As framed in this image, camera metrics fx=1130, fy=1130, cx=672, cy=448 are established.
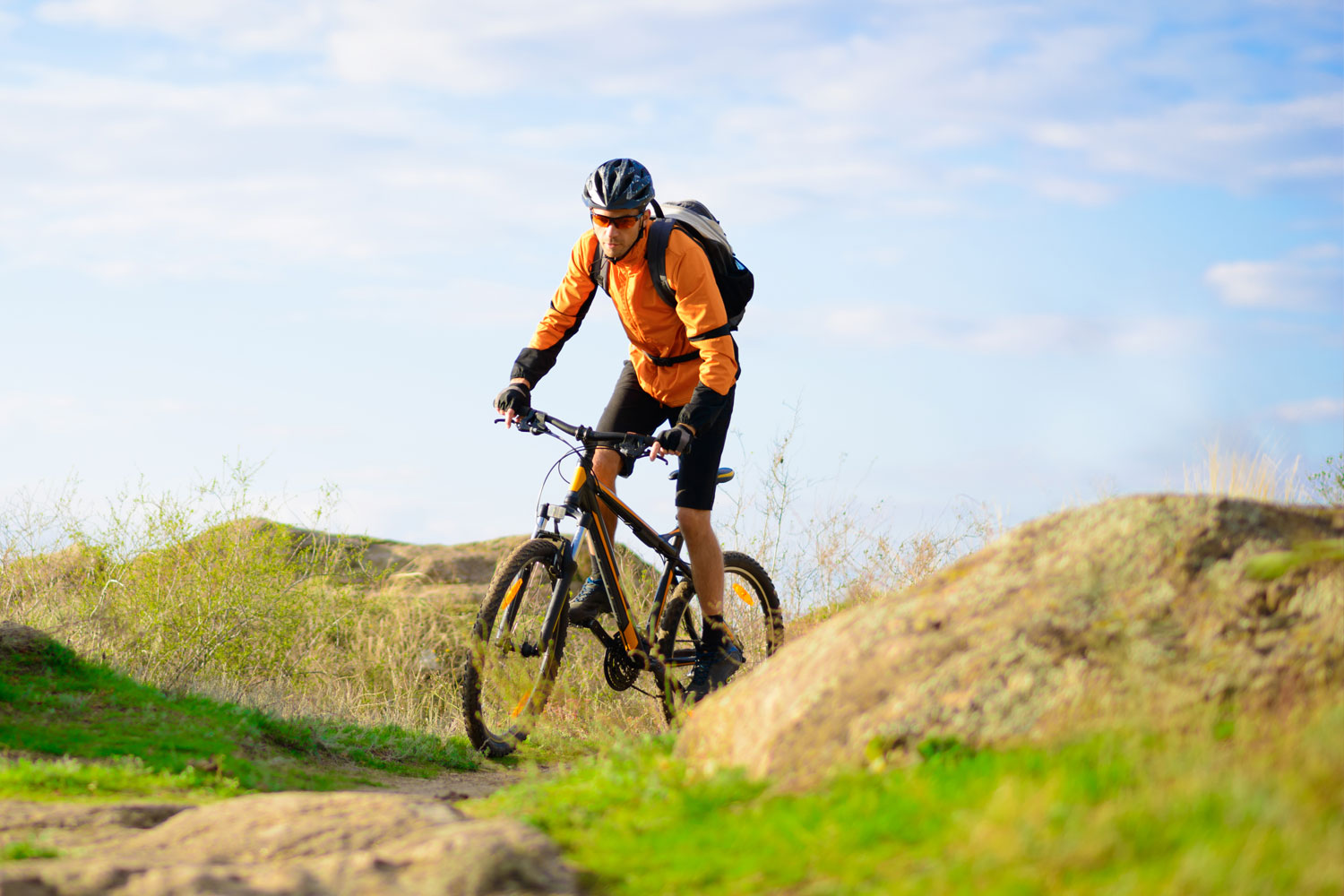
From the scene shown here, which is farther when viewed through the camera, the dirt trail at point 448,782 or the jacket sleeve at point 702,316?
the jacket sleeve at point 702,316

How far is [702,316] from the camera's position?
614 cm

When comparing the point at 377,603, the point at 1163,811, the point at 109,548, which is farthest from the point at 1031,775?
the point at 377,603

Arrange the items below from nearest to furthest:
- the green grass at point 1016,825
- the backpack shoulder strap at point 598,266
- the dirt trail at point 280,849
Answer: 1. the green grass at point 1016,825
2. the dirt trail at point 280,849
3. the backpack shoulder strap at point 598,266

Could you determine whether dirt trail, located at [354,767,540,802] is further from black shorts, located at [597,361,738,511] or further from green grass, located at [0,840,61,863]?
green grass, located at [0,840,61,863]

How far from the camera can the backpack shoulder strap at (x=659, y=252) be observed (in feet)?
20.1

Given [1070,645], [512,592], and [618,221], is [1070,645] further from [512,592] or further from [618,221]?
[618,221]

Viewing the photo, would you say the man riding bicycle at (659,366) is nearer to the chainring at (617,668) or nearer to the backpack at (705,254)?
the backpack at (705,254)

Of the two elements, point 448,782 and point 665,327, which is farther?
point 665,327

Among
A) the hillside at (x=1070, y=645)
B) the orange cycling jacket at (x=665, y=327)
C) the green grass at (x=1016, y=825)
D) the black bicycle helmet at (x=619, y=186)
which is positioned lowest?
the green grass at (x=1016, y=825)

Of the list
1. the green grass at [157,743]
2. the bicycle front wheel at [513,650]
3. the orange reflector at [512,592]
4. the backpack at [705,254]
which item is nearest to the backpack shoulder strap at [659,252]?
the backpack at [705,254]

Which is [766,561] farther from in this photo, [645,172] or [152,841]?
[152,841]

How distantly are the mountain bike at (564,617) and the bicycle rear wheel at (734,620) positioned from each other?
1 cm

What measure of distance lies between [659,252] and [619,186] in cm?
41

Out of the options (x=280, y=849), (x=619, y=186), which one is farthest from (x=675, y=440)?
(x=280, y=849)
